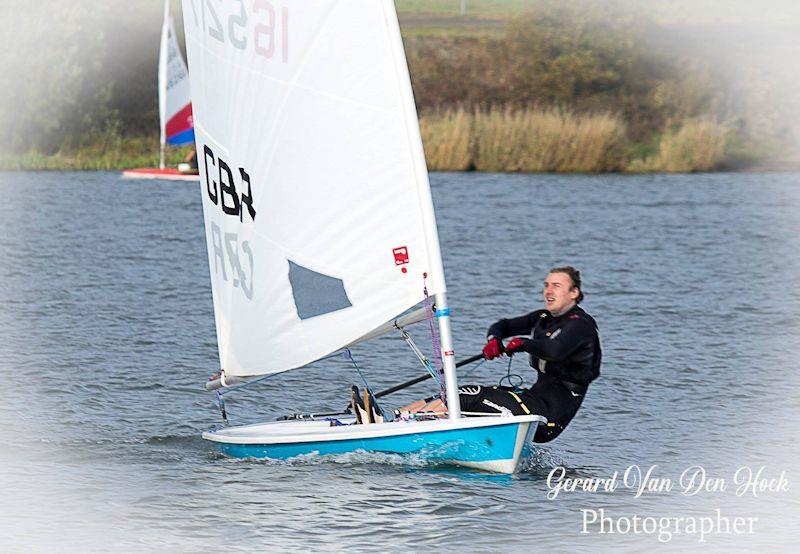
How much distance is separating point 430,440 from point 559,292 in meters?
1.31

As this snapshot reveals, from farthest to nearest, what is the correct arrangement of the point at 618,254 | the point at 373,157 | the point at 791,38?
the point at 791,38 → the point at 618,254 → the point at 373,157

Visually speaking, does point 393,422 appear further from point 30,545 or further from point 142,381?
point 142,381

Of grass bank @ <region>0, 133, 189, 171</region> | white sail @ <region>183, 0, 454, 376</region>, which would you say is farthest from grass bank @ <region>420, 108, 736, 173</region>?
white sail @ <region>183, 0, 454, 376</region>

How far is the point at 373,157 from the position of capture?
8.17 m

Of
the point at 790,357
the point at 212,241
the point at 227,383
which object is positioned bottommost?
the point at 790,357

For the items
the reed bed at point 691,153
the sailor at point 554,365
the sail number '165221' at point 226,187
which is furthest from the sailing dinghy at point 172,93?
the sailor at point 554,365

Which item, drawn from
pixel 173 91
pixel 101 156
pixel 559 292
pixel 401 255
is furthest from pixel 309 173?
pixel 101 156

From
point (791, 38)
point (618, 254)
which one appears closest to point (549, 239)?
point (618, 254)

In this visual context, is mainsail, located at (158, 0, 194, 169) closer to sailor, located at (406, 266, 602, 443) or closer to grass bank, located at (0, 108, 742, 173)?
grass bank, located at (0, 108, 742, 173)

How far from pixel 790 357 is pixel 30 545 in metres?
8.69

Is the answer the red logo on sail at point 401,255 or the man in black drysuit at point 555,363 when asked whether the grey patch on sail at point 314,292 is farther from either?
the man in black drysuit at point 555,363

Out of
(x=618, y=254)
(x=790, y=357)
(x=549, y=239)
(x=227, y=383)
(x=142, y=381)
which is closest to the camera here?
(x=227, y=383)

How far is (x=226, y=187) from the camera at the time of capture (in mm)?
9016

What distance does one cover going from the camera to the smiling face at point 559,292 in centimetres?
853
